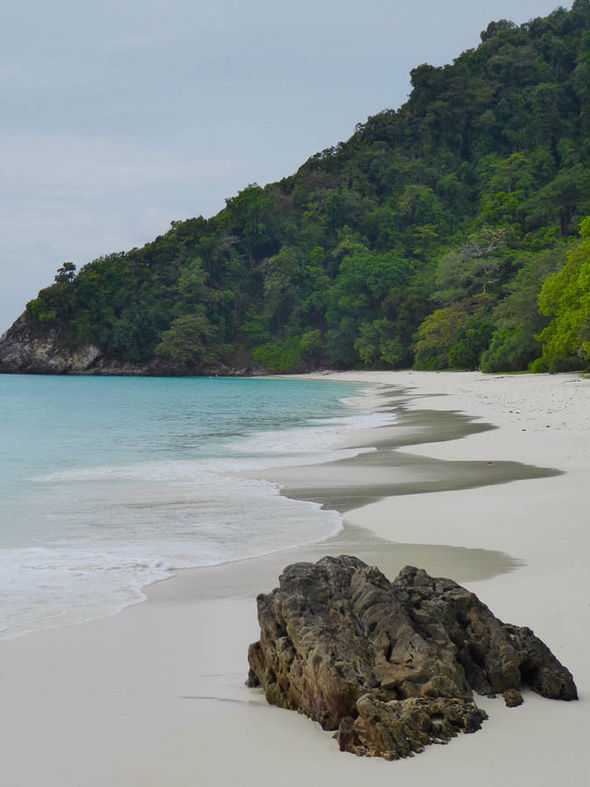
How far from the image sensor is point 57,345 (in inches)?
3703

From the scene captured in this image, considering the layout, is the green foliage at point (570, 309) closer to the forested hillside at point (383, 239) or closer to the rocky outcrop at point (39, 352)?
the forested hillside at point (383, 239)

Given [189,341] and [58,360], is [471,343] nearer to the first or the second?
[189,341]

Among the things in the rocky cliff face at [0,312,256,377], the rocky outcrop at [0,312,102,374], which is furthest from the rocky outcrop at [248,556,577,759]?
the rocky outcrop at [0,312,102,374]

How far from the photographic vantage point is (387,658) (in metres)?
3.36

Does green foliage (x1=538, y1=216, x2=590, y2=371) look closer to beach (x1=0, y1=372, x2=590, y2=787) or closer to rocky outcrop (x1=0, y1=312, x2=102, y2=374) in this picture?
beach (x1=0, y1=372, x2=590, y2=787)

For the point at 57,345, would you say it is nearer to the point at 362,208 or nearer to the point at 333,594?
the point at 362,208

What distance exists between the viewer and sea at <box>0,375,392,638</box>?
5.66 meters

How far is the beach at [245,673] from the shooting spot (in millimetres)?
2814

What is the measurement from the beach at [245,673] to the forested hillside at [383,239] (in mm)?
53232

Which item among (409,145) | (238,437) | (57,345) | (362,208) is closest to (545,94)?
(409,145)

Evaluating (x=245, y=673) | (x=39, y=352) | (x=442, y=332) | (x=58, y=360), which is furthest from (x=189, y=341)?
(x=245, y=673)

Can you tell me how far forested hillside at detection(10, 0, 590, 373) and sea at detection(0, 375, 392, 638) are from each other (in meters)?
44.4

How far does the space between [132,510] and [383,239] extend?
87501 millimetres

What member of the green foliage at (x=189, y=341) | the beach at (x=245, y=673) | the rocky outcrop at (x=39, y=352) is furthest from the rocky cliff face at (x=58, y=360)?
the beach at (x=245, y=673)
